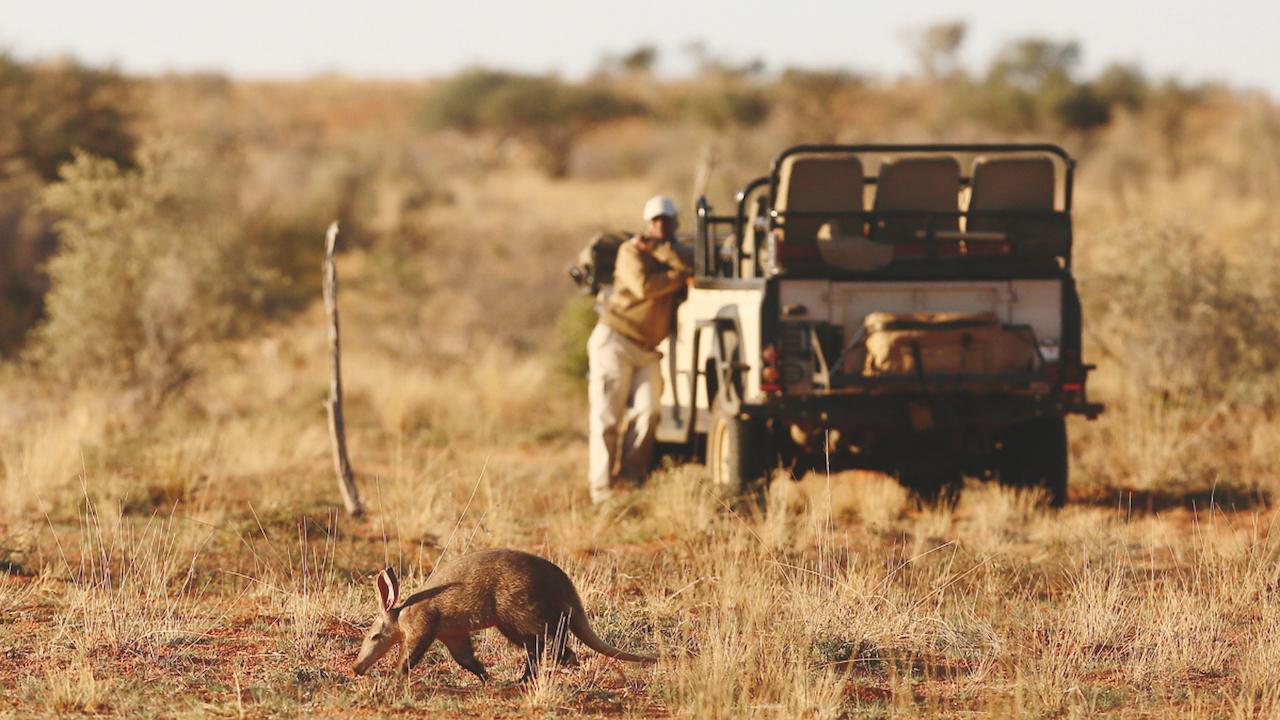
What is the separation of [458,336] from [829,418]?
11279 mm

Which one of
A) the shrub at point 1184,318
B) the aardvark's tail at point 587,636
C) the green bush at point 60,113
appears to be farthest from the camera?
the green bush at point 60,113

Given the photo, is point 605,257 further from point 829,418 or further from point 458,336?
point 458,336

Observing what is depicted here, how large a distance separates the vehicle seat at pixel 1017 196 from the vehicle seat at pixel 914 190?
15cm

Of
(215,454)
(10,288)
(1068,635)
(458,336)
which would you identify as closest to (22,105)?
(10,288)

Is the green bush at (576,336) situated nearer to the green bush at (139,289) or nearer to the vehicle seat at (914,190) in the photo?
the green bush at (139,289)

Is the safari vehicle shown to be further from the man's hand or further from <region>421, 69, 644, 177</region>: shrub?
<region>421, 69, 644, 177</region>: shrub

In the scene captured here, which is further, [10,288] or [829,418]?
[10,288]

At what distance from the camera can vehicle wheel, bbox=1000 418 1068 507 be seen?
9938mm

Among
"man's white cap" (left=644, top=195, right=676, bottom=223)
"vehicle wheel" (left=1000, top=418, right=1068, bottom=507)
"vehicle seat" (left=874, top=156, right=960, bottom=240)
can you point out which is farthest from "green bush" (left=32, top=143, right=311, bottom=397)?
"vehicle wheel" (left=1000, top=418, right=1068, bottom=507)

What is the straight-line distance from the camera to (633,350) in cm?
1030

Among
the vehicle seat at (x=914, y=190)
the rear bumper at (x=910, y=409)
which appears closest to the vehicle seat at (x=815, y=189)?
the vehicle seat at (x=914, y=190)

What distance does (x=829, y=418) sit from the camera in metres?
9.16

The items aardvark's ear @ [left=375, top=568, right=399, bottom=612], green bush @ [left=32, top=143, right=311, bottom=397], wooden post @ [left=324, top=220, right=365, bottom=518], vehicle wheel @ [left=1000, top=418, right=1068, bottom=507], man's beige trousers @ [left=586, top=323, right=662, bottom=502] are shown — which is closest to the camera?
aardvark's ear @ [left=375, top=568, right=399, bottom=612]

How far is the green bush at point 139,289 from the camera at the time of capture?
1431 centimetres
